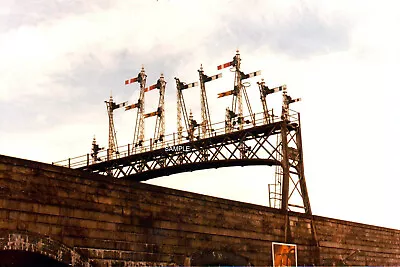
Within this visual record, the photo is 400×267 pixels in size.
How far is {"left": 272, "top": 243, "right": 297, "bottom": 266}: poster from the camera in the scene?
83.1 ft

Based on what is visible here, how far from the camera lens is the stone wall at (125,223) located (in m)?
16.2

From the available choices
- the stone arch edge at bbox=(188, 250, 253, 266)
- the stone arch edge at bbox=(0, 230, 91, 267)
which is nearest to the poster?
the stone arch edge at bbox=(188, 250, 253, 266)

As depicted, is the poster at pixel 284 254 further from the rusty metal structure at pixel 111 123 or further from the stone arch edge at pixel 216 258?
the rusty metal structure at pixel 111 123

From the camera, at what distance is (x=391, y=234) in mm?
35125

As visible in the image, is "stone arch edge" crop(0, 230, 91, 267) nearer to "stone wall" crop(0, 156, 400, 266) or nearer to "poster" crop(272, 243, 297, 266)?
"stone wall" crop(0, 156, 400, 266)

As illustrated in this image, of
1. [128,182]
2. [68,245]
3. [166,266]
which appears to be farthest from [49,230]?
[166,266]

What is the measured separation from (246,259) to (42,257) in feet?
32.8

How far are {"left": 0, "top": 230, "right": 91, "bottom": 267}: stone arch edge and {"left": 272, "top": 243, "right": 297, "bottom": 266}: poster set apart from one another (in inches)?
422

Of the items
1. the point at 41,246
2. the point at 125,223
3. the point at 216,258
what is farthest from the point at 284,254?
the point at 41,246

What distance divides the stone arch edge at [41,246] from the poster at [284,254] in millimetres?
10715

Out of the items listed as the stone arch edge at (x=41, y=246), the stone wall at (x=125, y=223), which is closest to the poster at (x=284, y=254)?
the stone wall at (x=125, y=223)

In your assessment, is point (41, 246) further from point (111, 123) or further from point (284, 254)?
point (111, 123)

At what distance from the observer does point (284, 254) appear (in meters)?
25.9

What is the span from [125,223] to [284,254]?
32.6ft
